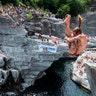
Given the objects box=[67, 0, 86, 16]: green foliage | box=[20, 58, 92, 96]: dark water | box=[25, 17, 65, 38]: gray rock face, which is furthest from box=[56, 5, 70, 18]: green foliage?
box=[20, 58, 92, 96]: dark water

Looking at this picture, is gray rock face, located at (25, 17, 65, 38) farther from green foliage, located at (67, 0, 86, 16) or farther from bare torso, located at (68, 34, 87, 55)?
bare torso, located at (68, 34, 87, 55)

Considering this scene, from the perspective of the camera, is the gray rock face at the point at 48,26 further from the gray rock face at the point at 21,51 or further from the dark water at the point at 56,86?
the gray rock face at the point at 21,51

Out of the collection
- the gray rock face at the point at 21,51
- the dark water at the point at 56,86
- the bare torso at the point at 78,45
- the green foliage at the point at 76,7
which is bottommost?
the green foliage at the point at 76,7

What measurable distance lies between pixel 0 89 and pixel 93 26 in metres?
45.1

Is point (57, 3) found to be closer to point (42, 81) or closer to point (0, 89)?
point (42, 81)

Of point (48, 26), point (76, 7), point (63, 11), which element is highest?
point (48, 26)

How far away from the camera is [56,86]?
4338 centimetres

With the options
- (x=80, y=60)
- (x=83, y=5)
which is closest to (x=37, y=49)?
(x=80, y=60)

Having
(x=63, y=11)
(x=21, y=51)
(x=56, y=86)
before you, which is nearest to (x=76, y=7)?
(x=63, y=11)

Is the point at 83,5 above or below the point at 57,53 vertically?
below

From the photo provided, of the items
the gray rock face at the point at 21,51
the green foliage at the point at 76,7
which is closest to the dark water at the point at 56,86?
the gray rock face at the point at 21,51

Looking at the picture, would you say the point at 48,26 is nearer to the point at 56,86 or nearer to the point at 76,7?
the point at 56,86

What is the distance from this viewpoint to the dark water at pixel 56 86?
40.3m

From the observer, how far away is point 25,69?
40.1m
